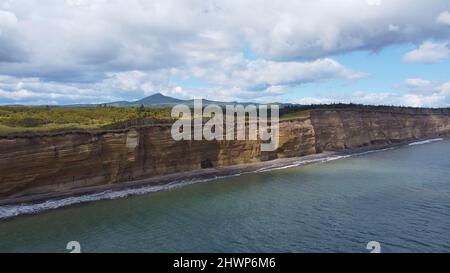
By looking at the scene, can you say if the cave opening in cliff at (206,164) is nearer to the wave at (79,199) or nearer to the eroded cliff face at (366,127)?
the wave at (79,199)

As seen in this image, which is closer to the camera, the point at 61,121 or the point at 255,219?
the point at 255,219

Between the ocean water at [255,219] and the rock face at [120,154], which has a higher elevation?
the rock face at [120,154]

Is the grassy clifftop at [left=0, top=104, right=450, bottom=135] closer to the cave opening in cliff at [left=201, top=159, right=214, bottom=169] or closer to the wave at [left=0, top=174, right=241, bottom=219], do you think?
the cave opening in cliff at [left=201, top=159, right=214, bottom=169]
